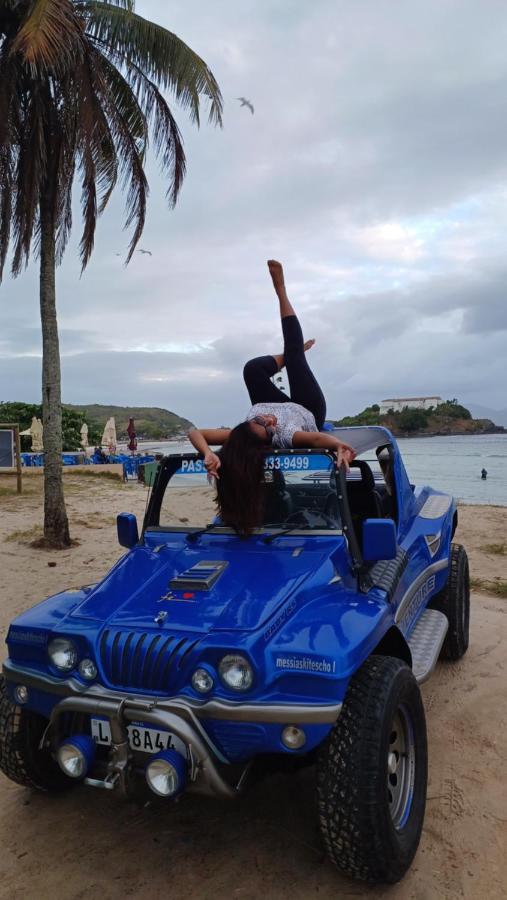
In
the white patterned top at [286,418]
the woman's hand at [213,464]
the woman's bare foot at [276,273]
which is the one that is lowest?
the woman's hand at [213,464]

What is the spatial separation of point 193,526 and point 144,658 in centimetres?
129

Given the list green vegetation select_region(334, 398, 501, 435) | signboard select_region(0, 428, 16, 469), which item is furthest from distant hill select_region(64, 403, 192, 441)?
signboard select_region(0, 428, 16, 469)

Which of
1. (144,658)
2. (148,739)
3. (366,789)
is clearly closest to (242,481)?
(144,658)

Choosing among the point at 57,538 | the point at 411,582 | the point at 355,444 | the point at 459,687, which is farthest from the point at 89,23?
the point at 459,687

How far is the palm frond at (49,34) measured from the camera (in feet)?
23.0

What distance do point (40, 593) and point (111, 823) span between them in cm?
461

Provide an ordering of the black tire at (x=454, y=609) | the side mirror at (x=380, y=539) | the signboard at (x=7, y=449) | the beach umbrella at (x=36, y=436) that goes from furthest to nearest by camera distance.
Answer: the beach umbrella at (x=36, y=436) < the signboard at (x=7, y=449) < the black tire at (x=454, y=609) < the side mirror at (x=380, y=539)

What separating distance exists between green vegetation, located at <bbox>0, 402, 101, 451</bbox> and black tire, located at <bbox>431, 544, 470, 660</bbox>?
2952 centimetres

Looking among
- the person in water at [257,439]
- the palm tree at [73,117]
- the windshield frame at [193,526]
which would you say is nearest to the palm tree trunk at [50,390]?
the palm tree at [73,117]

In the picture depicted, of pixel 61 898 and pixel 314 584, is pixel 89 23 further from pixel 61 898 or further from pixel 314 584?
pixel 61 898

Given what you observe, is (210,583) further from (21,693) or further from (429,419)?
(429,419)

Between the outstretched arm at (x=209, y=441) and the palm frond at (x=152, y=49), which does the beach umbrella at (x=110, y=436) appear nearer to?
the palm frond at (x=152, y=49)

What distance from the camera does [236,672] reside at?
243 cm

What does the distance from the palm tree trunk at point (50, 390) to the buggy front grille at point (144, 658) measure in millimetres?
7101
